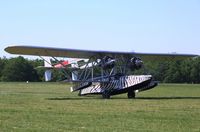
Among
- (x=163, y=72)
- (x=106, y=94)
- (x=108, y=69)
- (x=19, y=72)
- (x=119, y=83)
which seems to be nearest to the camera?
(x=119, y=83)

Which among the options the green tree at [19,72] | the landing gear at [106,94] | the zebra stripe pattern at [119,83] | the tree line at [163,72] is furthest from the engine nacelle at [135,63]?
the green tree at [19,72]

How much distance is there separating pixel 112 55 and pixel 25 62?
4075 inches

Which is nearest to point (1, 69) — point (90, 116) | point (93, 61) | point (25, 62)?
point (25, 62)

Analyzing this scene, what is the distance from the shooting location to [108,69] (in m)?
31.4

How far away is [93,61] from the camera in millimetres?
32312

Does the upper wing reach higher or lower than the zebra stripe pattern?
higher

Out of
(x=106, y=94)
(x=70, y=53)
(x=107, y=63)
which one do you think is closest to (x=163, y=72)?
(x=70, y=53)

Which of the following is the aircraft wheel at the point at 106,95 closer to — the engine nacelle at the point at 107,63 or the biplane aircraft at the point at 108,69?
the biplane aircraft at the point at 108,69

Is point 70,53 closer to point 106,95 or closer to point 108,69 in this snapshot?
point 108,69

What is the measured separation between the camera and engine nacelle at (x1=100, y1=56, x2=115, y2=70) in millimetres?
30297

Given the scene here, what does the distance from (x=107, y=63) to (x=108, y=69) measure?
1036 millimetres

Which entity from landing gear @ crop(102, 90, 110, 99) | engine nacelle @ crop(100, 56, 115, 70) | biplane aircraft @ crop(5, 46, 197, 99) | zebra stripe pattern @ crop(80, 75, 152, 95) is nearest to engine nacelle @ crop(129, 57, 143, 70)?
biplane aircraft @ crop(5, 46, 197, 99)

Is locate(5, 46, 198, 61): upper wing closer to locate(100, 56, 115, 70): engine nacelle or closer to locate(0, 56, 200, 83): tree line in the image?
locate(100, 56, 115, 70): engine nacelle

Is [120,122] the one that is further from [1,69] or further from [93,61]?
[1,69]
